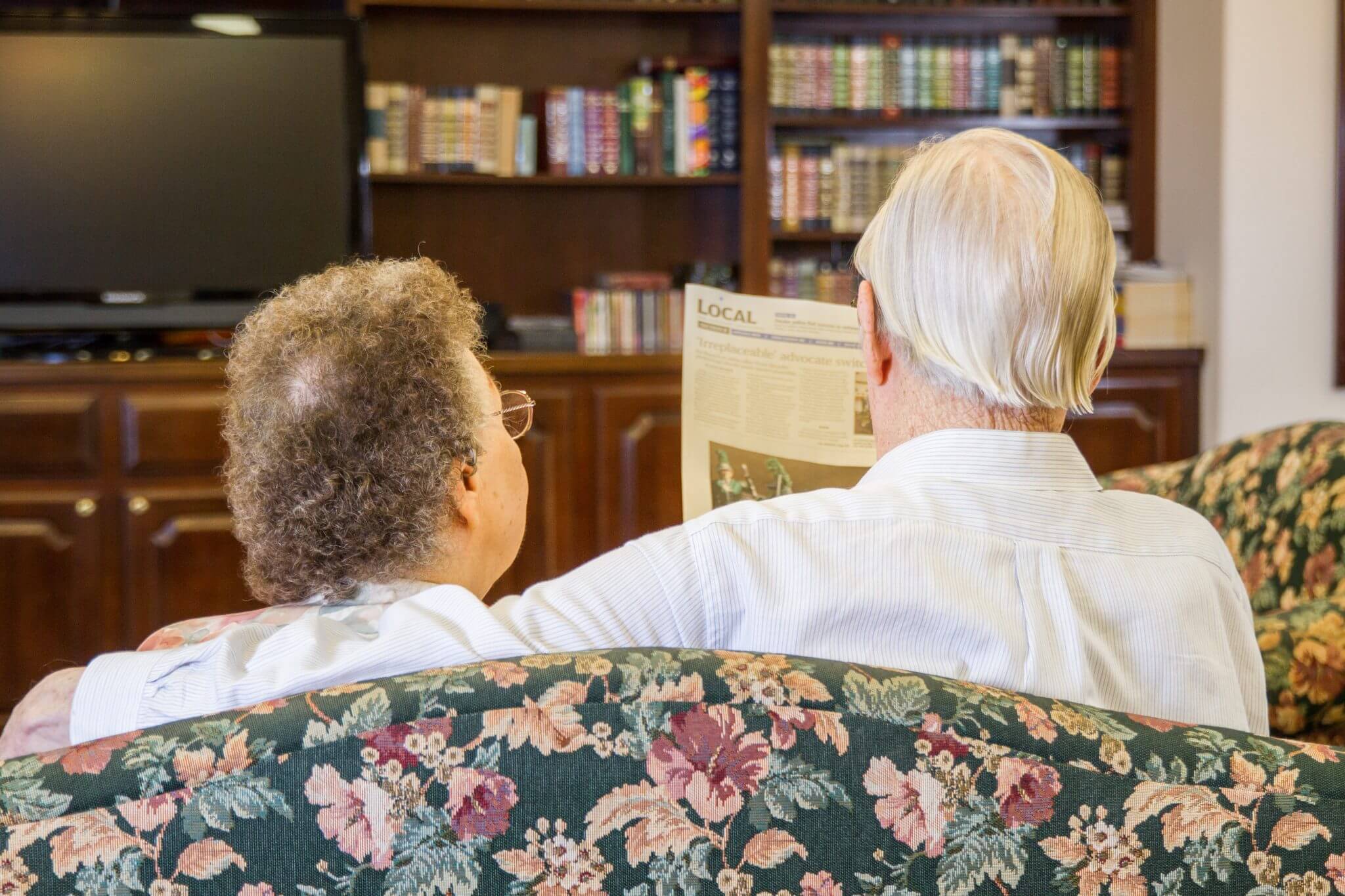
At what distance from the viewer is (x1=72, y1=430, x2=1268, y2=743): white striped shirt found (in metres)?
0.82

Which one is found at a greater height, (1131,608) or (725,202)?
(725,202)

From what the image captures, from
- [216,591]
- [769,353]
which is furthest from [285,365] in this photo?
[216,591]

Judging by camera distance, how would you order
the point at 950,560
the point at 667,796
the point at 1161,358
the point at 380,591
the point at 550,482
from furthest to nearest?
the point at 1161,358, the point at 550,482, the point at 380,591, the point at 950,560, the point at 667,796

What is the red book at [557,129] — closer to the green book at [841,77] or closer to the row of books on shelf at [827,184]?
the row of books on shelf at [827,184]

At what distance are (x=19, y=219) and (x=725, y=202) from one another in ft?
6.45

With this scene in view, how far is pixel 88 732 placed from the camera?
827 millimetres

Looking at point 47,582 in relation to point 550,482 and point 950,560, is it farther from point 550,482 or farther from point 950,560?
point 950,560

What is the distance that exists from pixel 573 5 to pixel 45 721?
308 cm

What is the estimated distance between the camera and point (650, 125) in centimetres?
362

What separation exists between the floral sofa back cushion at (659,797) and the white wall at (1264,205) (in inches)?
121

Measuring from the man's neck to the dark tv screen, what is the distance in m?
2.67

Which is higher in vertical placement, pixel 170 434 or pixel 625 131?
pixel 625 131

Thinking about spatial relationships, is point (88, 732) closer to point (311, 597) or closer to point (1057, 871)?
point (311, 597)

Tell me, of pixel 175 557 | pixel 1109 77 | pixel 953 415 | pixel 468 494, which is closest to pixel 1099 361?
pixel 953 415
